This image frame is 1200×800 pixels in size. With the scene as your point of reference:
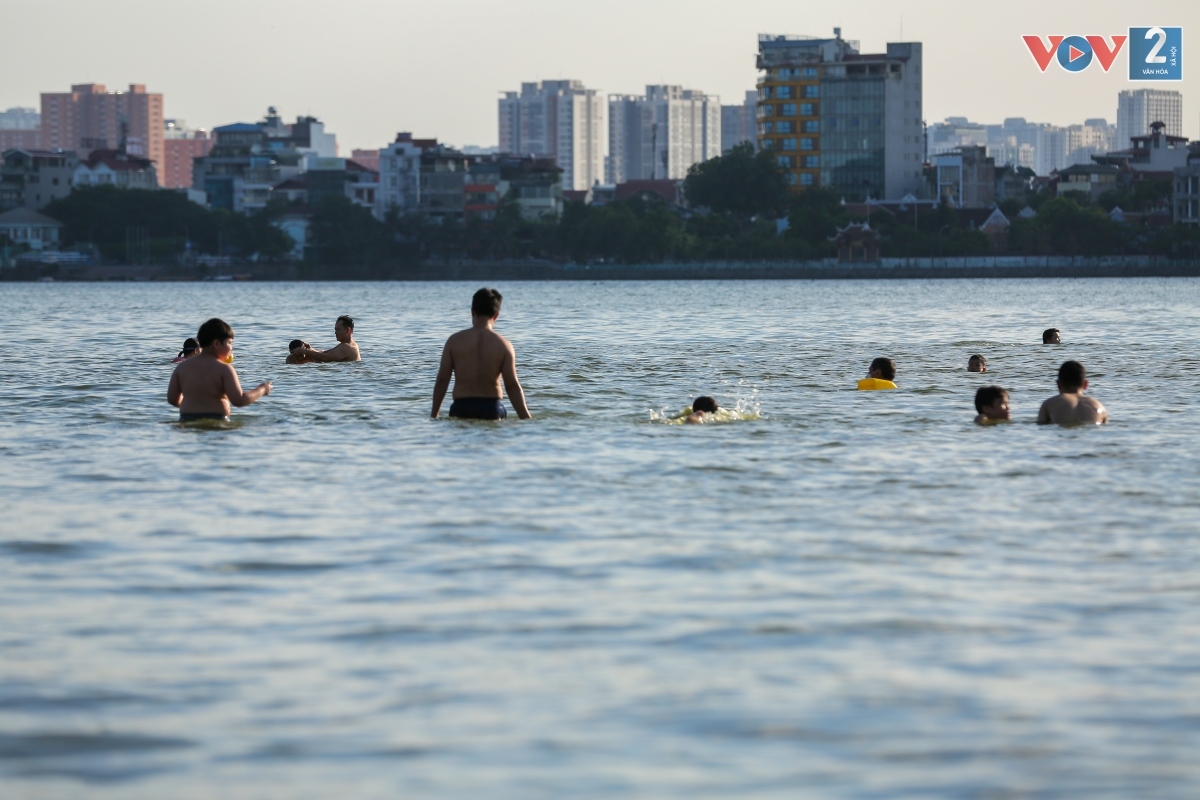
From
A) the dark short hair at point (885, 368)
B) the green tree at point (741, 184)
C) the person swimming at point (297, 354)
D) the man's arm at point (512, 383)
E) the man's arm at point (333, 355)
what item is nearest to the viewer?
the man's arm at point (512, 383)

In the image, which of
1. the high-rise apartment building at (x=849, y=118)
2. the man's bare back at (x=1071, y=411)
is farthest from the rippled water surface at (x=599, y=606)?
the high-rise apartment building at (x=849, y=118)

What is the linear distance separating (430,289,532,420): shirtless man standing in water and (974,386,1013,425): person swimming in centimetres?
437

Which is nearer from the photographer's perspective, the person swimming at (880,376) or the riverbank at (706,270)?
the person swimming at (880,376)

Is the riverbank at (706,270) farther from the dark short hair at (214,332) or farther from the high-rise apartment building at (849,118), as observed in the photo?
the dark short hair at (214,332)

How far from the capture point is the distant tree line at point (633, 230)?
142 m

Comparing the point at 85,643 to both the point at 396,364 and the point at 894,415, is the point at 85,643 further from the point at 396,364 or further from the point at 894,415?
the point at 396,364

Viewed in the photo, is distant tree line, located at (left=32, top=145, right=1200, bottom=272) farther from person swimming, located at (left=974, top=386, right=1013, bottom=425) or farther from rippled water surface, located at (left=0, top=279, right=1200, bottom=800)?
rippled water surface, located at (left=0, top=279, right=1200, bottom=800)

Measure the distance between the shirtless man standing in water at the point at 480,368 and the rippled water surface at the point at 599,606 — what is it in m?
0.28

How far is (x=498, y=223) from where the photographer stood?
15088 cm

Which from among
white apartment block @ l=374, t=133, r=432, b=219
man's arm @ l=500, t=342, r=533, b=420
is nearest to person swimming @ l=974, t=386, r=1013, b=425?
man's arm @ l=500, t=342, r=533, b=420

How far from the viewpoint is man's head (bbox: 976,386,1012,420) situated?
16.9m

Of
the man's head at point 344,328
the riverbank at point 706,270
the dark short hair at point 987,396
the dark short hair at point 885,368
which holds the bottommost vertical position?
the dark short hair at point 987,396

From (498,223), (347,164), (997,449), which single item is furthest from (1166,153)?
(997,449)

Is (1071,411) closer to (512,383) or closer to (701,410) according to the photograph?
(701,410)
